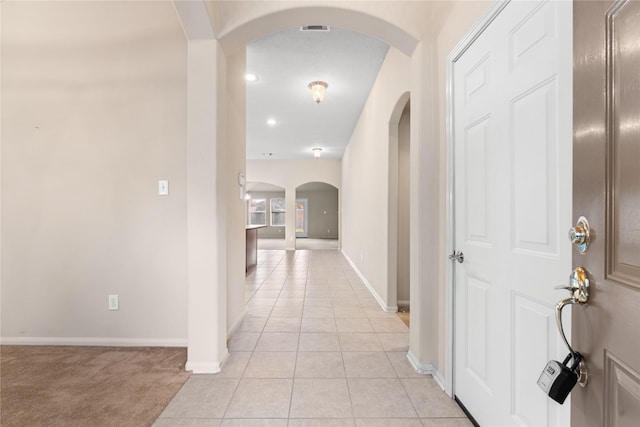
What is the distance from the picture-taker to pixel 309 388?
187cm

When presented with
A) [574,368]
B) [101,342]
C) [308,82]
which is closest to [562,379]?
[574,368]

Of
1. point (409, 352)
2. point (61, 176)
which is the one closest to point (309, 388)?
point (409, 352)

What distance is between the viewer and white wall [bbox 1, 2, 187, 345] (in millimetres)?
2418

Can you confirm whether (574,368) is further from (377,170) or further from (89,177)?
(377,170)

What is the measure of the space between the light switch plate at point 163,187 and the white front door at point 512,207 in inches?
85.1

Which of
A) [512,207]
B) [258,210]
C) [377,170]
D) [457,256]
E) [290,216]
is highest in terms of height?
[377,170]

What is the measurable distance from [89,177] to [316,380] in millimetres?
2397

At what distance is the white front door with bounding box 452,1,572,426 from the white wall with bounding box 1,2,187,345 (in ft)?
6.90

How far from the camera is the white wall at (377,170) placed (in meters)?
3.08

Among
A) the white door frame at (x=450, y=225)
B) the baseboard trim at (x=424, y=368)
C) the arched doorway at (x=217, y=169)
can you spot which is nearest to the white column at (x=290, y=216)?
the arched doorway at (x=217, y=169)

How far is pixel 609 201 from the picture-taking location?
2.21 feet

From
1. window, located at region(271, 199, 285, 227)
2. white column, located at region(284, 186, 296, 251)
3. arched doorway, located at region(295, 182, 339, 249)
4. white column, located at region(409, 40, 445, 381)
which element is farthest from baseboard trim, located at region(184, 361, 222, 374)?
window, located at region(271, 199, 285, 227)

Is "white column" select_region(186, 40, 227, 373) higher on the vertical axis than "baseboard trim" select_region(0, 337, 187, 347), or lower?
higher

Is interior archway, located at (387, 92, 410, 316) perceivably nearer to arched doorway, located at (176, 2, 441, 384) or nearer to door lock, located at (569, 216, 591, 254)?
arched doorway, located at (176, 2, 441, 384)
